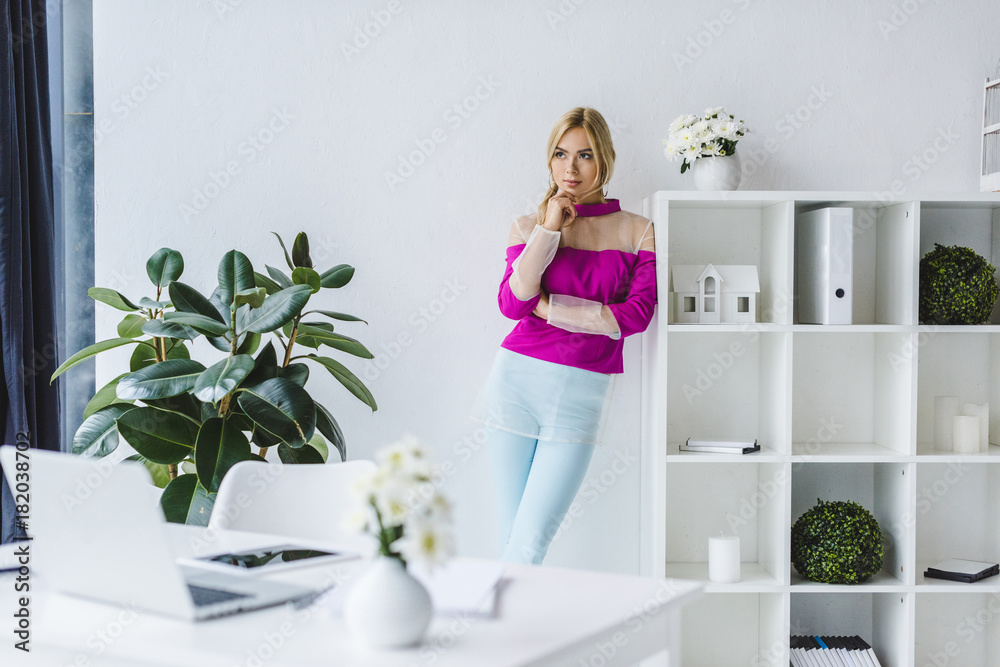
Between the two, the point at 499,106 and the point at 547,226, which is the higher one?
the point at 499,106

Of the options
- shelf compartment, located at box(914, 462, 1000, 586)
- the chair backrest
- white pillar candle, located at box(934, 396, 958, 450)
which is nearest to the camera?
the chair backrest

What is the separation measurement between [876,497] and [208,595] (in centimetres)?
243

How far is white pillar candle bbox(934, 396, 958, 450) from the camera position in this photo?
109 inches

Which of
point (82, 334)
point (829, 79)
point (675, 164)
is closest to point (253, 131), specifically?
point (82, 334)

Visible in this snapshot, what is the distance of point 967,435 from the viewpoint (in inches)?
106

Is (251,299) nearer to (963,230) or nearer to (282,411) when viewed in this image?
(282,411)

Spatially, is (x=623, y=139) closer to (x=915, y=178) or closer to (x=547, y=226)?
(x=547, y=226)

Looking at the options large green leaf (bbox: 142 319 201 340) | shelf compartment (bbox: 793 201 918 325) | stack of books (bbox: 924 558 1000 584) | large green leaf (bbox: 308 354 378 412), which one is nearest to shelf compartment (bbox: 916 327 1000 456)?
shelf compartment (bbox: 793 201 918 325)

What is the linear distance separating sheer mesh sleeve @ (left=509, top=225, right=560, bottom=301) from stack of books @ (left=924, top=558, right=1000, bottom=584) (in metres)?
1.60

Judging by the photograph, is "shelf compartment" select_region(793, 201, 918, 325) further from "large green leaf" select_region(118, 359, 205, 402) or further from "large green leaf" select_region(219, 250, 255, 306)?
"large green leaf" select_region(118, 359, 205, 402)

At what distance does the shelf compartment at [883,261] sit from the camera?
2.62 metres

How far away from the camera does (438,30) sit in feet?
9.76

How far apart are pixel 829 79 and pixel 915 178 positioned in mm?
460

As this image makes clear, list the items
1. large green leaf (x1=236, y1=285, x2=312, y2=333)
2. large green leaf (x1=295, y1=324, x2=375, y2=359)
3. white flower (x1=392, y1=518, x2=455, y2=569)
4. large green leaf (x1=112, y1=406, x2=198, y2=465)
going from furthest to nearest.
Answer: large green leaf (x1=295, y1=324, x2=375, y2=359)
large green leaf (x1=112, y1=406, x2=198, y2=465)
large green leaf (x1=236, y1=285, x2=312, y2=333)
white flower (x1=392, y1=518, x2=455, y2=569)
